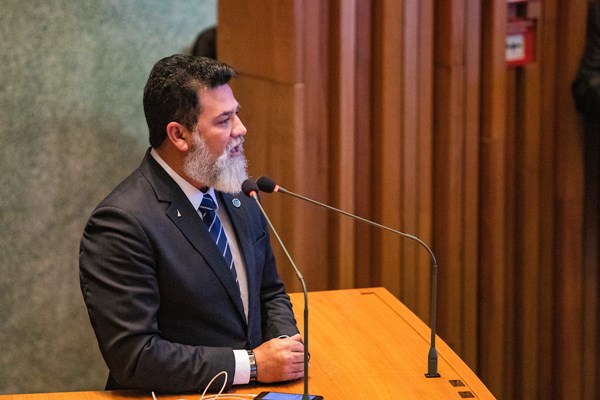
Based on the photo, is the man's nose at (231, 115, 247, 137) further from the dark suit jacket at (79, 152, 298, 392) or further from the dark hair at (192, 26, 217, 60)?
the dark hair at (192, 26, 217, 60)

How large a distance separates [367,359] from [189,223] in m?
0.69

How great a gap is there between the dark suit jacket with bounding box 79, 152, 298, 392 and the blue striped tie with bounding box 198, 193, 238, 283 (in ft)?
0.18

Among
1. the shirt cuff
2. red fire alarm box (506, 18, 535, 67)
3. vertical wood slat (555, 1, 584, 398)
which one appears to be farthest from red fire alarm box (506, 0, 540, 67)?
the shirt cuff

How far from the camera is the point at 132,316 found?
2738mm

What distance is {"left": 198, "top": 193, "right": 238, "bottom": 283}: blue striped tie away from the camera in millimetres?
3017

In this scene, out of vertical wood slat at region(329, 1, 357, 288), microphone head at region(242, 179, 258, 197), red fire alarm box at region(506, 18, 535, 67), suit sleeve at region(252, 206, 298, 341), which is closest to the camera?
microphone head at region(242, 179, 258, 197)

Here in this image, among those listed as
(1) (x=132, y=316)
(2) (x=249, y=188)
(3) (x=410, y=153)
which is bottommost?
(1) (x=132, y=316)

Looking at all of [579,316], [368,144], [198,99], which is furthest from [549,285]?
[198,99]

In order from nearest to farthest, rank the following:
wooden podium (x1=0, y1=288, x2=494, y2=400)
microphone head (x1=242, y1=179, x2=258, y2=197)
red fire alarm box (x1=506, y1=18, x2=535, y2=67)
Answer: microphone head (x1=242, y1=179, x2=258, y2=197), wooden podium (x1=0, y1=288, x2=494, y2=400), red fire alarm box (x1=506, y1=18, x2=535, y2=67)

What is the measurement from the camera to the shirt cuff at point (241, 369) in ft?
9.20

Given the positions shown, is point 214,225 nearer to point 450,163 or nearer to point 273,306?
point 273,306

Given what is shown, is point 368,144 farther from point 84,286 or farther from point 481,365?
point 84,286

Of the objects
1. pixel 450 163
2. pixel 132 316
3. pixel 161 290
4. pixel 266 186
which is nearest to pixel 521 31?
pixel 450 163

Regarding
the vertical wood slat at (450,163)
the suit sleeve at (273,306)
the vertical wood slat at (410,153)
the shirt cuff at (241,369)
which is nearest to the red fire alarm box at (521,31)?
the vertical wood slat at (450,163)
